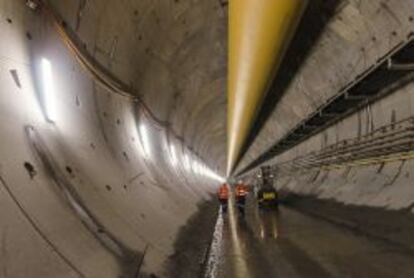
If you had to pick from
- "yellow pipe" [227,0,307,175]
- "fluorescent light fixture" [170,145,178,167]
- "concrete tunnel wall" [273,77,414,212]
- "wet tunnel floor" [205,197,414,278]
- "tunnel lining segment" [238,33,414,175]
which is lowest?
"wet tunnel floor" [205,197,414,278]

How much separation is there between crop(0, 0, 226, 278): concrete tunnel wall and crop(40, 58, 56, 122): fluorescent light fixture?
0.08m

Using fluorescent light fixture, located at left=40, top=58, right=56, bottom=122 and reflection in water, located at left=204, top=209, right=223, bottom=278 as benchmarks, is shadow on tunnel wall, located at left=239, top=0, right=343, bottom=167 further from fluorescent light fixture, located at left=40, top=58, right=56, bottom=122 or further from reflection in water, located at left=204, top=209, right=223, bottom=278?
fluorescent light fixture, located at left=40, top=58, right=56, bottom=122

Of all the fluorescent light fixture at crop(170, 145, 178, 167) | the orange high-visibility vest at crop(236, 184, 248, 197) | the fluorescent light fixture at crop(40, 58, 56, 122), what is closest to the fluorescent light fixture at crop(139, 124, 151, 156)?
the fluorescent light fixture at crop(170, 145, 178, 167)

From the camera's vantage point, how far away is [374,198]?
928cm

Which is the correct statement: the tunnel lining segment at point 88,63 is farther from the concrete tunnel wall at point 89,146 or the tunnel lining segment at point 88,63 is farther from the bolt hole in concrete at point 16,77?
the bolt hole in concrete at point 16,77

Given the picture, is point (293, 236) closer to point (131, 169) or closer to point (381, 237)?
point (381, 237)

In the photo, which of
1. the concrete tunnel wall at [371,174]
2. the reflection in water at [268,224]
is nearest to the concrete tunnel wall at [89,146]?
the reflection in water at [268,224]

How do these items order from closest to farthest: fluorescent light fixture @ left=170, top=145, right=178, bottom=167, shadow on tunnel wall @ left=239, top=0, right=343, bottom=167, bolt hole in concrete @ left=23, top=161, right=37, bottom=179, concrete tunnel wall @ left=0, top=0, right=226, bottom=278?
concrete tunnel wall @ left=0, top=0, right=226, bottom=278, bolt hole in concrete @ left=23, top=161, right=37, bottom=179, shadow on tunnel wall @ left=239, top=0, right=343, bottom=167, fluorescent light fixture @ left=170, top=145, right=178, bottom=167

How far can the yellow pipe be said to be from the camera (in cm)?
683

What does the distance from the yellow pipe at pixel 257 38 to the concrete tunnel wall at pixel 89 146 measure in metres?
1.16

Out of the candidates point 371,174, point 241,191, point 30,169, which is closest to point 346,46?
point 371,174

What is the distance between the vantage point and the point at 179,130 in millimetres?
15273

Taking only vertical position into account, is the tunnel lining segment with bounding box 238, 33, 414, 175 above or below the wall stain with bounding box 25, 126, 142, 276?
above

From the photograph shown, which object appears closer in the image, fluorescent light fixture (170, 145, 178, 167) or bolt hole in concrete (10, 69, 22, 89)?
bolt hole in concrete (10, 69, 22, 89)
